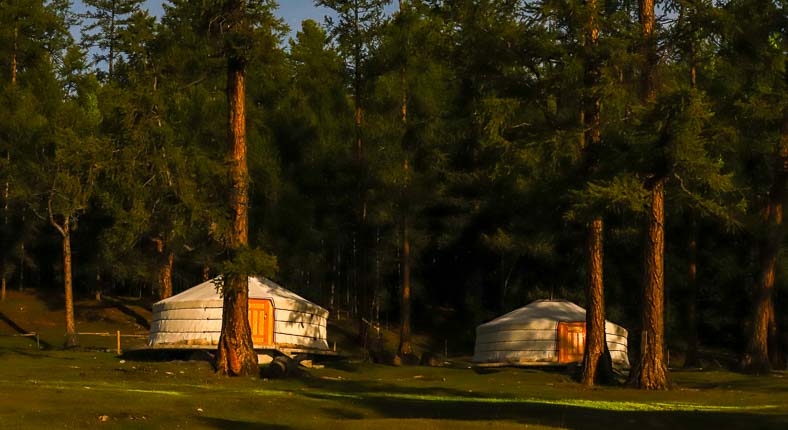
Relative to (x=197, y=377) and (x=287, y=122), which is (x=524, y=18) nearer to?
(x=197, y=377)

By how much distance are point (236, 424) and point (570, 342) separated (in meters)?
25.6

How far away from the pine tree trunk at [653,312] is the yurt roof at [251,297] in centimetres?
1373

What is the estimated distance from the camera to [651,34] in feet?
94.4

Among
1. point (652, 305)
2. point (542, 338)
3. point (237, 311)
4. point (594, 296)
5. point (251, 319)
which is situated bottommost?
point (542, 338)

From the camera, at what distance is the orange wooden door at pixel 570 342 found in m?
41.2

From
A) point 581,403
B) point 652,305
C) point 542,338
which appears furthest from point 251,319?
point 581,403

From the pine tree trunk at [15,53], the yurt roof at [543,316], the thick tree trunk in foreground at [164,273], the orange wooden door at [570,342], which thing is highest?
the pine tree trunk at [15,53]

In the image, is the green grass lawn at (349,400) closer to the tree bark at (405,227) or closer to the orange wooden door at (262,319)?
the orange wooden door at (262,319)

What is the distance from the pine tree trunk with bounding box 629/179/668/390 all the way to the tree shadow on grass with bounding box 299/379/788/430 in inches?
165

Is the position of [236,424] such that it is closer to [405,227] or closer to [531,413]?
[531,413]

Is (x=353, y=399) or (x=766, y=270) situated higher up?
(x=766, y=270)

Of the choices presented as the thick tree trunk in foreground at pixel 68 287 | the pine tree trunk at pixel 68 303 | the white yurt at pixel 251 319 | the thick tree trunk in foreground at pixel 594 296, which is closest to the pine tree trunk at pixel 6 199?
the thick tree trunk in foreground at pixel 68 287

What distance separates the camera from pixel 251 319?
37531 millimetres

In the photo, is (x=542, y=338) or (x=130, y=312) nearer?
(x=542, y=338)
